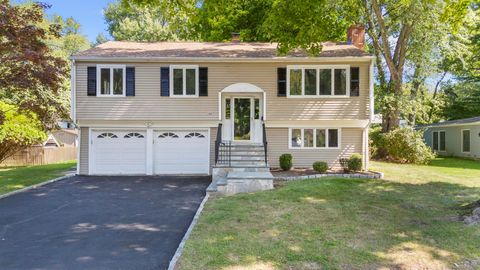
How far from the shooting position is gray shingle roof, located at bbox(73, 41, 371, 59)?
49.9 ft

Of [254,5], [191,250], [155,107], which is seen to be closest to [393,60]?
[254,5]

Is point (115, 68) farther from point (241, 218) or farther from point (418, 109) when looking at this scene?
point (418, 109)

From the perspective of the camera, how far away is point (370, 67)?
48.8ft

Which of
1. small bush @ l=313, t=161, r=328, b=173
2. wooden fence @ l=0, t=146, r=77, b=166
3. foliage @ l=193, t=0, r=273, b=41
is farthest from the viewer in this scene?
foliage @ l=193, t=0, r=273, b=41

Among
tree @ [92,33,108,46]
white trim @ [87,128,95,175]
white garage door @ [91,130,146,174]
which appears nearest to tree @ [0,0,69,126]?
white trim @ [87,128,95,175]

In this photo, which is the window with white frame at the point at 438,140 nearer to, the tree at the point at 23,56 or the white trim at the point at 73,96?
the white trim at the point at 73,96

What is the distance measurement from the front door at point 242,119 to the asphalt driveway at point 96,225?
364cm

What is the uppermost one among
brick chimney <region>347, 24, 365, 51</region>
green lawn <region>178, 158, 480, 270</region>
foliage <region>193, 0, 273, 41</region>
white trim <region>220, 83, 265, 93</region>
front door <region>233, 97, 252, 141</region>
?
foliage <region>193, 0, 273, 41</region>

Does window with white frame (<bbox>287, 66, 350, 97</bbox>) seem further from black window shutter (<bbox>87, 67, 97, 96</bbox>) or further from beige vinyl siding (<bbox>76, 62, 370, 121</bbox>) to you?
black window shutter (<bbox>87, 67, 97, 96</bbox>)

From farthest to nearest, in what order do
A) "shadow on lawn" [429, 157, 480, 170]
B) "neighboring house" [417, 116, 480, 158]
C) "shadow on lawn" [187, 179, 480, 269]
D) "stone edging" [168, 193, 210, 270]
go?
"neighboring house" [417, 116, 480, 158] < "shadow on lawn" [429, 157, 480, 170] < "shadow on lawn" [187, 179, 480, 269] < "stone edging" [168, 193, 210, 270]

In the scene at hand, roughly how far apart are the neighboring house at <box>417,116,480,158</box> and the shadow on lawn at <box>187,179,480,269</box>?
45.4 feet

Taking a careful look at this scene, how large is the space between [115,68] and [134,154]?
12.5ft

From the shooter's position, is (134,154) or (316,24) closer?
(316,24)

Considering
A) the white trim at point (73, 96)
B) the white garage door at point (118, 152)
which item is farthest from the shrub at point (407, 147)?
the white trim at point (73, 96)
